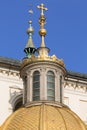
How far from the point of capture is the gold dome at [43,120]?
30719 mm

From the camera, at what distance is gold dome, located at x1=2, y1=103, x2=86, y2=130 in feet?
101

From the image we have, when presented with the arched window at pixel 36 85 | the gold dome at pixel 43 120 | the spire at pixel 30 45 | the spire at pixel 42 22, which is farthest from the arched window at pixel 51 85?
the spire at pixel 30 45

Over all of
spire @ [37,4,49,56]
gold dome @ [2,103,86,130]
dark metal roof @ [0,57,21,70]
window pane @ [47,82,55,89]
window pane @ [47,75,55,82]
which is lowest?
gold dome @ [2,103,86,130]

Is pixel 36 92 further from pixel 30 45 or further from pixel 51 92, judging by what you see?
pixel 30 45

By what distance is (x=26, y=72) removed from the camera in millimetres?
34031

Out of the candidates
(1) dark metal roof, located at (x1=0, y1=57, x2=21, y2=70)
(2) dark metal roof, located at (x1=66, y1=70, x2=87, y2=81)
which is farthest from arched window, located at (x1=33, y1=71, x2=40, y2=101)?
(2) dark metal roof, located at (x1=66, y1=70, x2=87, y2=81)

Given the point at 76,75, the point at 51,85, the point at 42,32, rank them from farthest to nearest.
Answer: the point at 76,75 < the point at 42,32 < the point at 51,85

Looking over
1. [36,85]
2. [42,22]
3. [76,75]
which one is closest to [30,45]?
[76,75]

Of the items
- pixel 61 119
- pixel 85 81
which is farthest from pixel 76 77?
pixel 61 119

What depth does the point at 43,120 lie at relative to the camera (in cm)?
3091

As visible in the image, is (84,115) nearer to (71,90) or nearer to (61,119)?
(71,90)

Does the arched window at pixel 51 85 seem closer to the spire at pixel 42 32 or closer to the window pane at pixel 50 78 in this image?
the window pane at pixel 50 78

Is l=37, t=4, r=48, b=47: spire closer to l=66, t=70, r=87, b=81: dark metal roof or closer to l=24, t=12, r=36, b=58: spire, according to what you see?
l=24, t=12, r=36, b=58: spire

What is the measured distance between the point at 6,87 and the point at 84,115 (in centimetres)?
492
